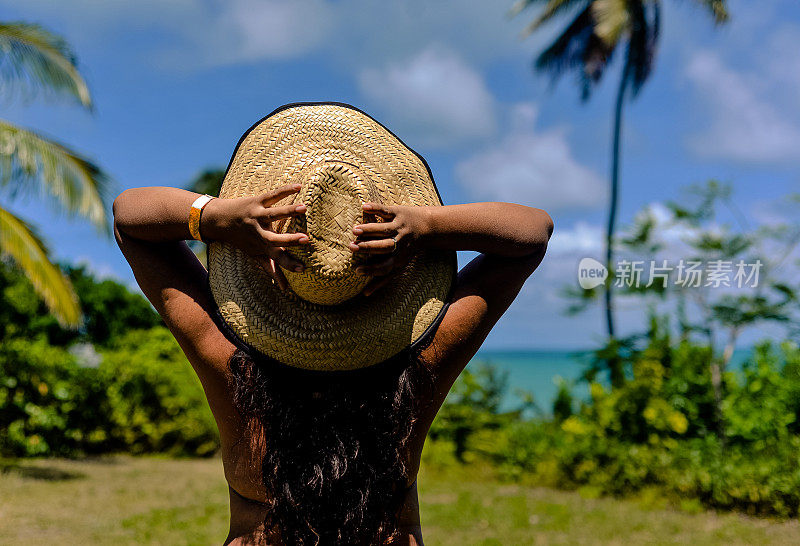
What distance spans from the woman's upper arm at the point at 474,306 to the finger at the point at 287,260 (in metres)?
0.35

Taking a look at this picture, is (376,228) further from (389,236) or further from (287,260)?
(287,260)

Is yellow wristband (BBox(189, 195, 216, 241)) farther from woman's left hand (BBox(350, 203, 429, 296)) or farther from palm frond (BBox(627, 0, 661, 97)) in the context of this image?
palm frond (BBox(627, 0, 661, 97))

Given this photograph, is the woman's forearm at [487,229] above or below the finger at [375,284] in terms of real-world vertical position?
above

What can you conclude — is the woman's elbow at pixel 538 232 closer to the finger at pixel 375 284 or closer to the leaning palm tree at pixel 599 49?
the finger at pixel 375 284

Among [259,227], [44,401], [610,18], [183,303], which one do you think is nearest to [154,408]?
[44,401]

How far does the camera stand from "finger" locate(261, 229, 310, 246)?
1186mm

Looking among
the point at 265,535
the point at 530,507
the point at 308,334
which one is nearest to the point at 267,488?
the point at 265,535

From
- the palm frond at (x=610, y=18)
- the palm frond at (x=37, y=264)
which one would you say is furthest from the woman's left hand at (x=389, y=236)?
the palm frond at (x=610, y=18)

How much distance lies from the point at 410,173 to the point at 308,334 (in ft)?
1.26

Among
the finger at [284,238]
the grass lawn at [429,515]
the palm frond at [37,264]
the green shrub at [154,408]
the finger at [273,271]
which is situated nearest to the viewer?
the finger at [284,238]

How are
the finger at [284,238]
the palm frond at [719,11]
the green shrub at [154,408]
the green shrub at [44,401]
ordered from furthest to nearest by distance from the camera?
the palm frond at [719,11] < the green shrub at [154,408] < the green shrub at [44,401] < the finger at [284,238]

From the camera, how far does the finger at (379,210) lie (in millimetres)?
1237

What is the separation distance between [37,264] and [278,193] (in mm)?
6593

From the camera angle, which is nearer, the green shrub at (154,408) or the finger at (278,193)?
the finger at (278,193)
